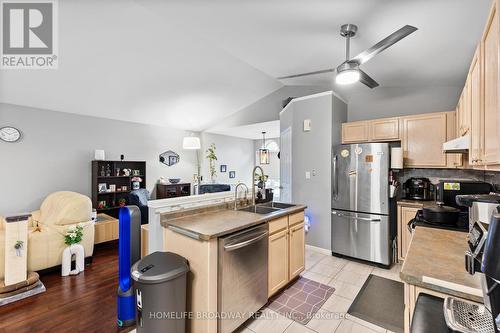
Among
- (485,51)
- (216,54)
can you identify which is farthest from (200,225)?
(216,54)

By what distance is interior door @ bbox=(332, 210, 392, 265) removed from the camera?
3260 mm

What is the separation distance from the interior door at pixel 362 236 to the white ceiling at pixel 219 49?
7.35 feet

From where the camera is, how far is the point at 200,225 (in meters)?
1.95

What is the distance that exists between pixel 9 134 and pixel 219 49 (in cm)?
400

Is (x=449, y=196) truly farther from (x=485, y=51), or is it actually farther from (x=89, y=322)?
(x=89, y=322)

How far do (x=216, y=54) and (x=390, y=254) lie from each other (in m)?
4.21

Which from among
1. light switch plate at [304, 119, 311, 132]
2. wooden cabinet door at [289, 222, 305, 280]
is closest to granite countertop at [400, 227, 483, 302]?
wooden cabinet door at [289, 222, 305, 280]

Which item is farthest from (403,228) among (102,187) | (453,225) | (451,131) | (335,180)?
(102,187)

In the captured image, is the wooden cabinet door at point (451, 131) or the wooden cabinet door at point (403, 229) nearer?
the wooden cabinet door at point (451, 131)

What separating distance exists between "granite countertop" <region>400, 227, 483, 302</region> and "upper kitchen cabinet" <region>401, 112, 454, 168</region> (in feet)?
6.52

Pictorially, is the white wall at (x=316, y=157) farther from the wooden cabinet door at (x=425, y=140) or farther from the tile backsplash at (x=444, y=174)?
the tile backsplash at (x=444, y=174)

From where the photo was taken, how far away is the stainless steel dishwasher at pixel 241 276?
1.79 metres

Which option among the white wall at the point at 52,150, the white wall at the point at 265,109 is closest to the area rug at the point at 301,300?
the white wall at the point at 265,109

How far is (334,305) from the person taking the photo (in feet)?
7.81
